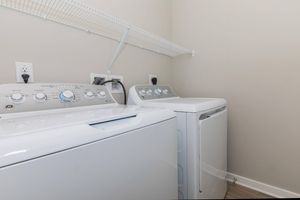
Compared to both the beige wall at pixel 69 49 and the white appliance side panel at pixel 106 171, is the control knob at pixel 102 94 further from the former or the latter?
the white appliance side panel at pixel 106 171

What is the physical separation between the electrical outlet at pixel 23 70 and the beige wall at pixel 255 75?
60.5 inches

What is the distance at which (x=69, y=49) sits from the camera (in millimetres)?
1223

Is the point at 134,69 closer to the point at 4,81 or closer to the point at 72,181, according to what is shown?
the point at 4,81

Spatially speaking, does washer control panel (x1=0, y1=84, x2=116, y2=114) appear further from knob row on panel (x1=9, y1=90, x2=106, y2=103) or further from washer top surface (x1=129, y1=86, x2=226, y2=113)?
washer top surface (x1=129, y1=86, x2=226, y2=113)

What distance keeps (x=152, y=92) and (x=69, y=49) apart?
72cm

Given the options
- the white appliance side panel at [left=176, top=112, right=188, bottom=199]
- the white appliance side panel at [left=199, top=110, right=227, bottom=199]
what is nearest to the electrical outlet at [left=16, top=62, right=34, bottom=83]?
the white appliance side panel at [left=176, top=112, right=188, bottom=199]

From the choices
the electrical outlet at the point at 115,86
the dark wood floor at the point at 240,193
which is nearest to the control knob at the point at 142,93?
the electrical outlet at the point at 115,86

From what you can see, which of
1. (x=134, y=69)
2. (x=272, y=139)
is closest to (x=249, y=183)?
(x=272, y=139)

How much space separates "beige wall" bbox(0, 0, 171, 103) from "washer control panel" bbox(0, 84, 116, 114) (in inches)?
6.8

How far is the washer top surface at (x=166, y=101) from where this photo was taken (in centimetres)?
108

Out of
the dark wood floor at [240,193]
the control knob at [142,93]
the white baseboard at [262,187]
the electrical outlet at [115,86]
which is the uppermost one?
the electrical outlet at [115,86]

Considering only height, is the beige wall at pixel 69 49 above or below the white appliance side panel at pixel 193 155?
above

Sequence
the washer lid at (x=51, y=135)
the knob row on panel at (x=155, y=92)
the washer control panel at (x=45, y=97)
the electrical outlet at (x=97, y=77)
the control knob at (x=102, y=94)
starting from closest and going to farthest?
1. the washer lid at (x=51, y=135)
2. the washer control panel at (x=45, y=97)
3. the control knob at (x=102, y=94)
4. the electrical outlet at (x=97, y=77)
5. the knob row on panel at (x=155, y=92)

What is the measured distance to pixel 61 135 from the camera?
0.51 m
